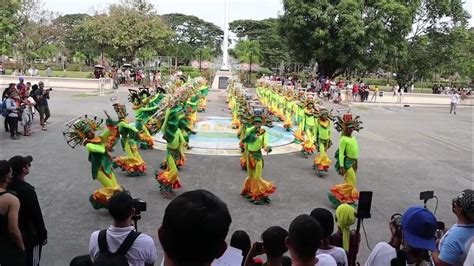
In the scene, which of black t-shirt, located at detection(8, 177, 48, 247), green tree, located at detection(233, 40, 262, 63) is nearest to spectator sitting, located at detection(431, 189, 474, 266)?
black t-shirt, located at detection(8, 177, 48, 247)

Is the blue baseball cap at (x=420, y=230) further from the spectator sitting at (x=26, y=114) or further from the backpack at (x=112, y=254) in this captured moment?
the spectator sitting at (x=26, y=114)

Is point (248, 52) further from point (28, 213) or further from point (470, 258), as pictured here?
point (470, 258)

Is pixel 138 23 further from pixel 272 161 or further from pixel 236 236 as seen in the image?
pixel 236 236

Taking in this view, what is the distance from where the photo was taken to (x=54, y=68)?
6000 cm

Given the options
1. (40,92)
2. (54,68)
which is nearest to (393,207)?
(40,92)

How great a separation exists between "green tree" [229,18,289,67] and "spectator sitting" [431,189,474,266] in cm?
4463

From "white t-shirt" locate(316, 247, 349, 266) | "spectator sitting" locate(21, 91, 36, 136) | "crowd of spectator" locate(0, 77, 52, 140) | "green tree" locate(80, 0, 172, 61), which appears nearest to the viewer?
"white t-shirt" locate(316, 247, 349, 266)

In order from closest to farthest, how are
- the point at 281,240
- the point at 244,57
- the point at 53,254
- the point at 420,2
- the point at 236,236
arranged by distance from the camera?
the point at 281,240 → the point at 236,236 → the point at 53,254 → the point at 420,2 → the point at 244,57

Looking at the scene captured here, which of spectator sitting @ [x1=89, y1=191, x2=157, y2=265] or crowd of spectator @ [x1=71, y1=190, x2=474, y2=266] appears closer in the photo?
crowd of spectator @ [x1=71, y1=190, x2=474, y2=266]

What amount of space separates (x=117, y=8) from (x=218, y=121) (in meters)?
27.9

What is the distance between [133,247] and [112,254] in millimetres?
235

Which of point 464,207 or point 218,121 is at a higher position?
point 464,207

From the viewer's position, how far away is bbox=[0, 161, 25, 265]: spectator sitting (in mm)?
3924

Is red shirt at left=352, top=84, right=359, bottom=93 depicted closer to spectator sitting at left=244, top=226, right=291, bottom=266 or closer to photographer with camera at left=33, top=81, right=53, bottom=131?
photographer with camera at left=33, top=81, right=53, bottom=131
